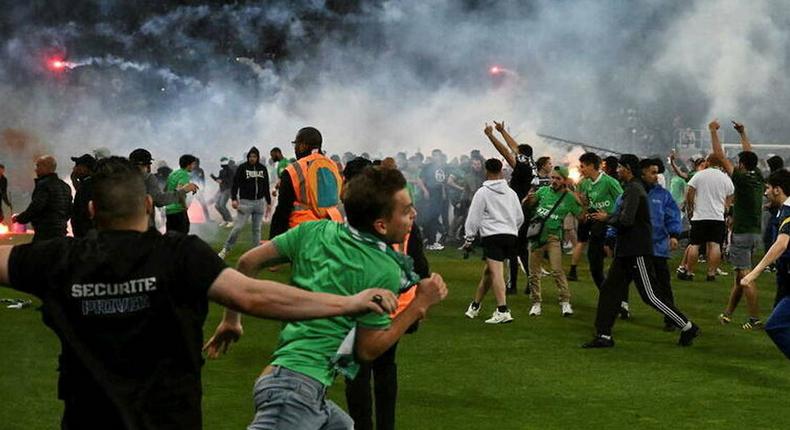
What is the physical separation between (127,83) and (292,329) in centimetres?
5884

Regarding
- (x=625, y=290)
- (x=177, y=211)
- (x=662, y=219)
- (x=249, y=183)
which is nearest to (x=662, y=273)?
(x=662, y=219)

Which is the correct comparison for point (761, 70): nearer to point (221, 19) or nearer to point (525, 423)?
point (221, 19)

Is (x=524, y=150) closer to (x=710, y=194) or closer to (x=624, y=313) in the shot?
(x=710, y=194)

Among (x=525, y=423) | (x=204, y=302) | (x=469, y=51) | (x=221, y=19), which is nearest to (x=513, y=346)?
(x=525, y=423)

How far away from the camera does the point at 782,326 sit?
7828 mm

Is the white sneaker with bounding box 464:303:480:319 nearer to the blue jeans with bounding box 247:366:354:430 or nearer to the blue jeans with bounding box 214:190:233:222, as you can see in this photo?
the blue jeans with bounding box 247:366:354:430

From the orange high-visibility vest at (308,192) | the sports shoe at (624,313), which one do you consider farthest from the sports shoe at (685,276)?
the orange high-visibility vest at (308,192)

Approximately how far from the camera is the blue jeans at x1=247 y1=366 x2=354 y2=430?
14.6 feet

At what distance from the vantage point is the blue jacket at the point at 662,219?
509 inches

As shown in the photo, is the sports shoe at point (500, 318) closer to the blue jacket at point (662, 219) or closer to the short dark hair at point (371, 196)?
the blue jacket at point (662, 219)

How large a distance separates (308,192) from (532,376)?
235 centimetres

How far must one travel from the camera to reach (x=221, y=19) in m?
59.7

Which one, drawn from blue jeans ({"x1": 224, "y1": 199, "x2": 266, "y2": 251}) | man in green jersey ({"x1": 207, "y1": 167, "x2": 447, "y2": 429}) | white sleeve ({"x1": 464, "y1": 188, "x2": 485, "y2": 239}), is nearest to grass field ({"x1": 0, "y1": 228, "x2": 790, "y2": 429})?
white sleeve ({"x1": 464, "y1": 188, "x2": 485, "y2": 239})

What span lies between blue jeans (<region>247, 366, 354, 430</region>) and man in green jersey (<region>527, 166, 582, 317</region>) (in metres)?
9.38
